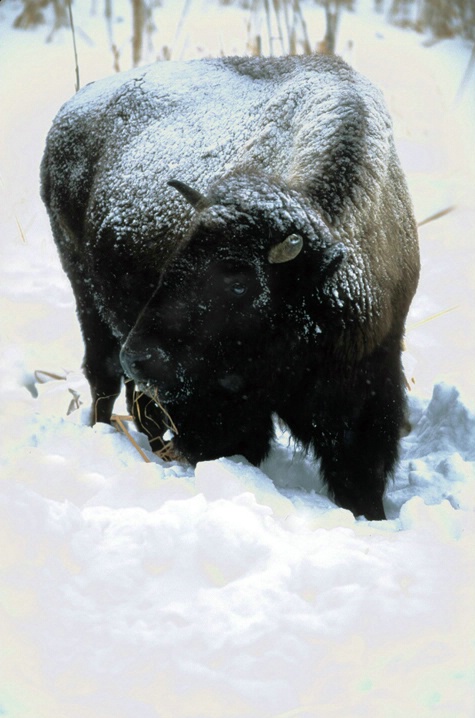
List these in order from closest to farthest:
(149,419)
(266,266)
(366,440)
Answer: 1. (266,266)
2. (366,440)
3. (149,419)

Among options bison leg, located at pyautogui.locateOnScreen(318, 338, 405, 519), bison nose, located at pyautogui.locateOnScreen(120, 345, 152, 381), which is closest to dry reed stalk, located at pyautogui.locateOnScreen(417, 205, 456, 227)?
bison leg, located at pyautogui.locateOnScreen(318, 338, 405, 519)

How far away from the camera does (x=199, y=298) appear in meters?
2.94

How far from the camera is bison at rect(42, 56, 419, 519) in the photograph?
289cm

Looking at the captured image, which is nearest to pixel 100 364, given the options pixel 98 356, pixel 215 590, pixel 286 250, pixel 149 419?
pixel 98 356

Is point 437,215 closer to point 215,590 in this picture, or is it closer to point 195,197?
point 195,197

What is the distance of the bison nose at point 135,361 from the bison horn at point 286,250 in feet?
2.01

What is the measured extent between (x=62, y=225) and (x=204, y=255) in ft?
5.48

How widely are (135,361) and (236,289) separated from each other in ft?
1.59

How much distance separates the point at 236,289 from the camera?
291 centimetres

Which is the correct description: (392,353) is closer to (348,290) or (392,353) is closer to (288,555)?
(348,290)

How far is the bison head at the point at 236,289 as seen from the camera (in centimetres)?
282

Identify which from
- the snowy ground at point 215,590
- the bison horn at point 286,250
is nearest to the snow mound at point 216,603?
the snowy ground at point 215,590

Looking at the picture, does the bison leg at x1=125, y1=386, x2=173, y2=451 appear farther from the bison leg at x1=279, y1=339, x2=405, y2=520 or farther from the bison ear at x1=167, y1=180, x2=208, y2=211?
the bison ear at x1=167, y1=180, x2=208, y2=211

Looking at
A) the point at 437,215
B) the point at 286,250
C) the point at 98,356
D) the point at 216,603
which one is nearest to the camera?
the point at 216,603
